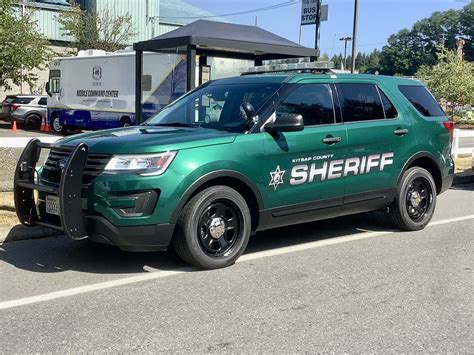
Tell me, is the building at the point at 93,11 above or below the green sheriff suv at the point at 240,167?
above

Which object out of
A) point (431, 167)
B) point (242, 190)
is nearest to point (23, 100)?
point (431, 167)

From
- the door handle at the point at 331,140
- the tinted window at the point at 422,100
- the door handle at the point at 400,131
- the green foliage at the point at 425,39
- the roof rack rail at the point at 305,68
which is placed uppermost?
the green foliage at the point at 425,39

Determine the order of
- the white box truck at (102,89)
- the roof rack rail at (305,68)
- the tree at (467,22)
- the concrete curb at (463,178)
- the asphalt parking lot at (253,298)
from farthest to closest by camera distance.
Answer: the tree at (467,22)
the white box truck at (102,89)
the concrete curb at (463,178)
the roof rack rail at (305,68)
the asphalt parking lot at (253,298)

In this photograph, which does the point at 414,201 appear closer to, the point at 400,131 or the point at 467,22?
the point at 400,131

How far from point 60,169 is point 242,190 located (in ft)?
5.75

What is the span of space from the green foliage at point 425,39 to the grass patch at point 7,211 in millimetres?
114279

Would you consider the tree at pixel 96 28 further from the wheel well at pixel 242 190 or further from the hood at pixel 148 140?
the wheel well at pixel 242 190

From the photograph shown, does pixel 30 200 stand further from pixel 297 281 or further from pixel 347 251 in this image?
pixel 347 251

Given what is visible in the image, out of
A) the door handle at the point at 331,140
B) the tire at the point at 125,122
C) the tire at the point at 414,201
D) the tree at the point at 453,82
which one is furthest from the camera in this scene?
the tree at the point at 453,82

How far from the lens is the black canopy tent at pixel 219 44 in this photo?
12.1 metres

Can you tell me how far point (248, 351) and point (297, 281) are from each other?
5.17 ft

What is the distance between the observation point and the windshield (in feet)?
19.7

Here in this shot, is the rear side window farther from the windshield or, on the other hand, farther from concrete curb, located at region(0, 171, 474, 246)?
the windshield

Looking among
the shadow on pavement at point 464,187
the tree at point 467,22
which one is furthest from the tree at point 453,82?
the tree at point 467,22
